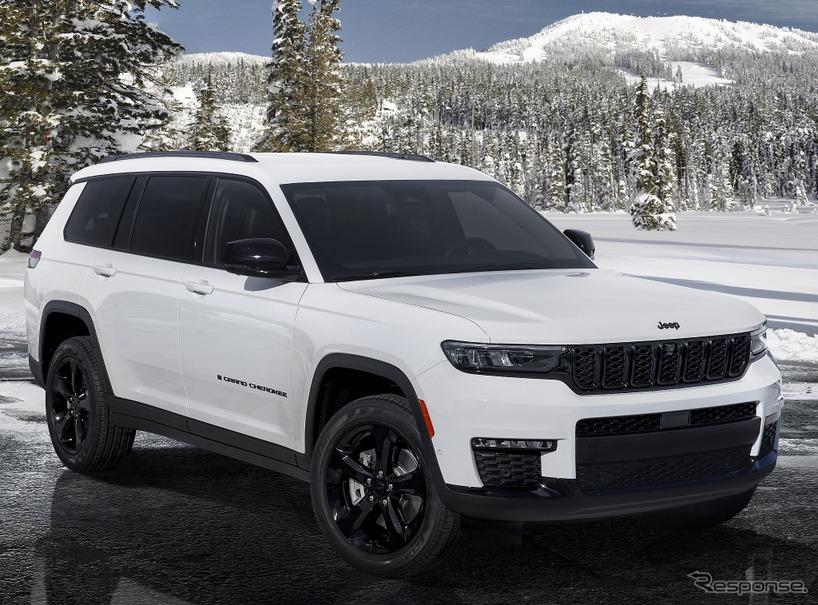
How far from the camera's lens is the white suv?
4.44 metres

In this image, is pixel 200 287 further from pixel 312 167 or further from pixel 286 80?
pixel 286 80

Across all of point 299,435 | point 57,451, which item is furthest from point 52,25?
point 299,435

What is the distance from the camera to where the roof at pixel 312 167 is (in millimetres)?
5996

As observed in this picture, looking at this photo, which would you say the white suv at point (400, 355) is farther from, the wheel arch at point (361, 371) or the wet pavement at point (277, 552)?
the wet pavement at point (277, 552)

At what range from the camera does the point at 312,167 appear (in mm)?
6129

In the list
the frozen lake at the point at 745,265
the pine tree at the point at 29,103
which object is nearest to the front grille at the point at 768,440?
the frozen lake at the point at 745,265

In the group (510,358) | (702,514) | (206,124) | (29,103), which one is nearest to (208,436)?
(510,358)

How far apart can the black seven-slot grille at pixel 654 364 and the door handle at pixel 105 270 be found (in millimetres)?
3447

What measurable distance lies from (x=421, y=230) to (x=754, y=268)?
105ft

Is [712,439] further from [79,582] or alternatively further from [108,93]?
[108,93]

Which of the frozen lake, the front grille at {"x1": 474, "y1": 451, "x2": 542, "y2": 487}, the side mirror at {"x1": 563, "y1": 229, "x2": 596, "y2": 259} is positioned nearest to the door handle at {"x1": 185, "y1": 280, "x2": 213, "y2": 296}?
the front grille at {"x1": 474, "y1": 451, "x2": 542, "y2": 487}

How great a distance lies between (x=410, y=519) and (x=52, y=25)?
100.0 ft

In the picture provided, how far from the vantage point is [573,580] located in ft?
15.9

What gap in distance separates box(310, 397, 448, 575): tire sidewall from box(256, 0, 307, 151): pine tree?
154 feet
